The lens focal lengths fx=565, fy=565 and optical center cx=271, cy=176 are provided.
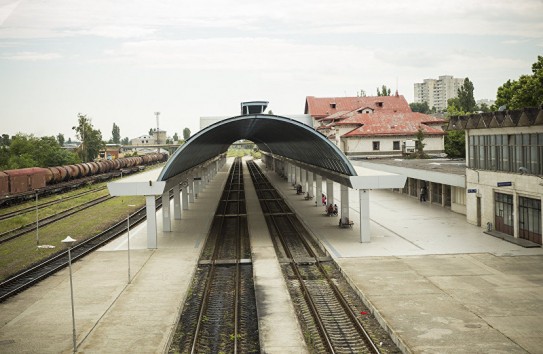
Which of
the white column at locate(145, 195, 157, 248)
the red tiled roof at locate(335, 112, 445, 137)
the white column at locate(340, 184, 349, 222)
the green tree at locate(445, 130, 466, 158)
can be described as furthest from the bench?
the red tiled roof at locate(335, 112, 445, 137)

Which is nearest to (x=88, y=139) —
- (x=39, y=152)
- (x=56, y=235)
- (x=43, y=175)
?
(x=39, y=152)

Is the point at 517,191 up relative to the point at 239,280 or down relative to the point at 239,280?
up

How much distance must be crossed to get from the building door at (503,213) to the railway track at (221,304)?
12.2m

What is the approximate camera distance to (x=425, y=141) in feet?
201

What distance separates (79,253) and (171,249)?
4.18 meters

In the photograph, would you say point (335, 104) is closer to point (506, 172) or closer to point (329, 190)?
point (329, 190)

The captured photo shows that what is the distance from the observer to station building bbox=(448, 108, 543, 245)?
949 inches

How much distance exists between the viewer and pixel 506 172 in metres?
26.2

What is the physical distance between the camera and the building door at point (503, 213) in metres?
26.2

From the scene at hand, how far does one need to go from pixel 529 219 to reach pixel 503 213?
2.22m

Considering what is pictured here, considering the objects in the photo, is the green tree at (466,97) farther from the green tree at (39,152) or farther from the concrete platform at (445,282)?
the concrete platform at (445,282)

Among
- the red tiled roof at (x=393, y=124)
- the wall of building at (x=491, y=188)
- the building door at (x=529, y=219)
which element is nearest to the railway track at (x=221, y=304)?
the wall of building at (x=491, y=188)

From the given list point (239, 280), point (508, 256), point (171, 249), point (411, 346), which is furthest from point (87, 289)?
point (508, 256)

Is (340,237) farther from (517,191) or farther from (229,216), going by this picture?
(229,216)
